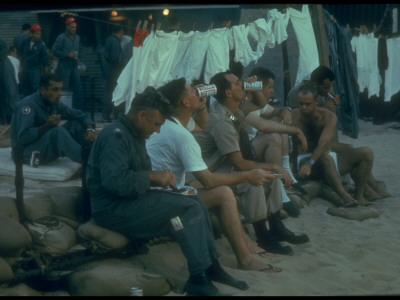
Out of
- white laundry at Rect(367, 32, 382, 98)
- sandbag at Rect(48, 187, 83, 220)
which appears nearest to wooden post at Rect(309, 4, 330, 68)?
white laundry at Rect(367, 32, 382, 98)

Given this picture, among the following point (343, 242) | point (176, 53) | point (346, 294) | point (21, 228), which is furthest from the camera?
point (176, 53)

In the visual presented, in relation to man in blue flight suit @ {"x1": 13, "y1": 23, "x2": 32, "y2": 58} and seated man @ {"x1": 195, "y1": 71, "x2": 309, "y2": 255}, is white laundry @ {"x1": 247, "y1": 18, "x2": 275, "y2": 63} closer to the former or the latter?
seated man @ {"x1": 195, "y1": 71, "x2": 309, "y2": 255}

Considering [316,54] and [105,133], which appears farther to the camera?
[316,54]

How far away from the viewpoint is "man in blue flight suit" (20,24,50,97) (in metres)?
11.8

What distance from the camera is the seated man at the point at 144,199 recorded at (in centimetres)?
425

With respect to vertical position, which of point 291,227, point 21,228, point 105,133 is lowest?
point 291,227

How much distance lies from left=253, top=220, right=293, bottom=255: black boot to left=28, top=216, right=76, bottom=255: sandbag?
157cm

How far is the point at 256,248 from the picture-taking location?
5.39 m

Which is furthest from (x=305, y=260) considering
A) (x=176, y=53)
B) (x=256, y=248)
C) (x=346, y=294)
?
(x=176, y=53)

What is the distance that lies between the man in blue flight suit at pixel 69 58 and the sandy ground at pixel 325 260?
556 centimetres

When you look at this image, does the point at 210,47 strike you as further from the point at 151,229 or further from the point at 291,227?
the point at 151,229

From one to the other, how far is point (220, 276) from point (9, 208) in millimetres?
1493

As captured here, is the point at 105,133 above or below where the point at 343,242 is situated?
above

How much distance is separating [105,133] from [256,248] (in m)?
1.70
